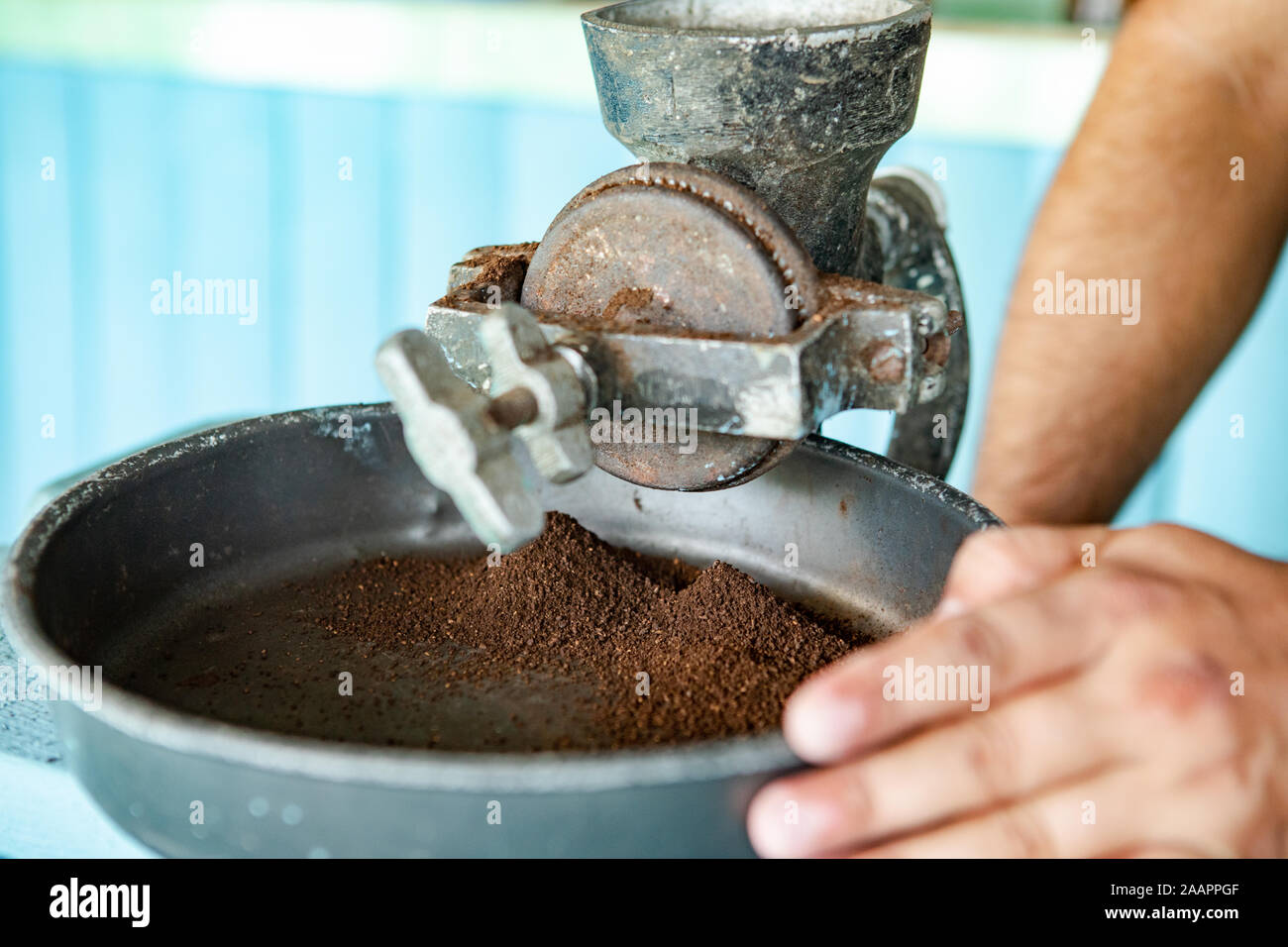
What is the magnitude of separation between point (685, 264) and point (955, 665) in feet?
0.89

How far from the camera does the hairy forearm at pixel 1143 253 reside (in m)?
1.23

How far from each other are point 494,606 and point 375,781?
33cm

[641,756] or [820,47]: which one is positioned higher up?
[820,47]

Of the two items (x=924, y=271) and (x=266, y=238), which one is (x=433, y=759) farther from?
(x=266, y=238)

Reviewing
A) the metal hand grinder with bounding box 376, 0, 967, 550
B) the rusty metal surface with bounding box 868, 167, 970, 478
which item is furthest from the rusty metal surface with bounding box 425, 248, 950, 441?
the rusty metal surface with bounding box 868, 167, 970, 478

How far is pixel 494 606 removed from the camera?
840 mm

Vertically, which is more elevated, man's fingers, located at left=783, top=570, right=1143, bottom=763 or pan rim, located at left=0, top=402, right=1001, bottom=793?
man's fingers, located at left=783, top=570, right=1143, bottom=763

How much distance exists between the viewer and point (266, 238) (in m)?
2.73

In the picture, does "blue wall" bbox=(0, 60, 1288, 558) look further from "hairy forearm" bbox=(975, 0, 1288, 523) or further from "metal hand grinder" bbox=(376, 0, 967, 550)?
"metal hand grinder" bbox=(376, 0, 967, 550)

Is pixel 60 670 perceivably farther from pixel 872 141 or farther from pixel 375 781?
pixel 872 141

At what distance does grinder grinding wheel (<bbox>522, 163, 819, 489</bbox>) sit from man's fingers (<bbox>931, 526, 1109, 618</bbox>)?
0.45 feet

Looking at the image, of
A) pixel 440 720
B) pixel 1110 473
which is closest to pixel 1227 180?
pixel 1110 473

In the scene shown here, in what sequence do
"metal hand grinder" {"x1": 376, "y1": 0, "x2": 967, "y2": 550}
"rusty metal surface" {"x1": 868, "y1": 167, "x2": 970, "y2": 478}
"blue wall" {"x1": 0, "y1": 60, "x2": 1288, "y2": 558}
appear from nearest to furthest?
"metal hand grinder" {"x1": 376, "y1": 0, "x2": 967, "y2": 550}
"rusty metal surface" {"x1": 868, "y1": 167, "x2": 970, "y2": 478}
"blue wall" {"x1": 0, "y1": 60, "x2": 1288, "y2": 558}

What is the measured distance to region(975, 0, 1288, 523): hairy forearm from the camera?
1228mm
